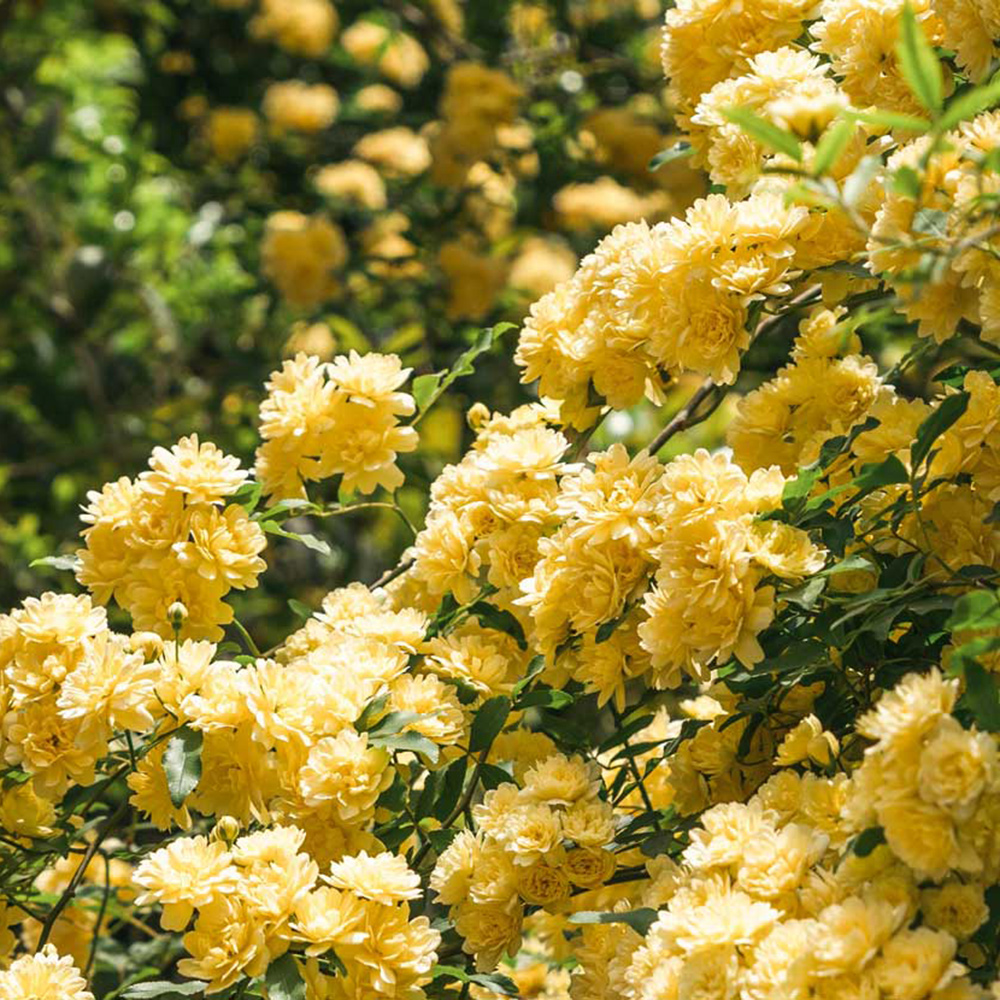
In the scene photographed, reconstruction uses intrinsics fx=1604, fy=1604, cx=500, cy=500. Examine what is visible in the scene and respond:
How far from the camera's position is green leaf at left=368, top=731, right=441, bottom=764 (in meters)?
1.32

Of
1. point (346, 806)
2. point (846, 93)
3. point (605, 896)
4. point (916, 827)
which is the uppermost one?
point (846, 93)

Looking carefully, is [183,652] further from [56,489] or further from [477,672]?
[56,489]

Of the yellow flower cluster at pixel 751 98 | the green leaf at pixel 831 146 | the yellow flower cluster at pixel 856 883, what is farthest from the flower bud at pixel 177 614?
the green leaf at pixel 831 146

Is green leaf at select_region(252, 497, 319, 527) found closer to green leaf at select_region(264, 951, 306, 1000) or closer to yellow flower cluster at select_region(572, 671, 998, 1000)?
green leaf at select_region(264, 951, 306, 1000)

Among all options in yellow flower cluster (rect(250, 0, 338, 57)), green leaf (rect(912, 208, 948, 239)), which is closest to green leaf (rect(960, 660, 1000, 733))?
green leaf (rect(912, 208, 948, 239))

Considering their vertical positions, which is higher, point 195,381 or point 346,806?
point 346,806

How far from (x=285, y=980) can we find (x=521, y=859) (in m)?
0.21

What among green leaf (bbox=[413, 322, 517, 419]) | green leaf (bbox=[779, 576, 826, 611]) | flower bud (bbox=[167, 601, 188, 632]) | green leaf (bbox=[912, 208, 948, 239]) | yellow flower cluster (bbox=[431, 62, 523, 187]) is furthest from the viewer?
yellow flower cluster (bbox=[431, 62, 523, 187])

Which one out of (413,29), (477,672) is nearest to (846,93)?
(477,672)

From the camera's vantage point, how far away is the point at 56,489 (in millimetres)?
3875

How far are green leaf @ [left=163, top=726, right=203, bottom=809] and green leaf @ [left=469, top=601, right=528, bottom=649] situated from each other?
0.29m

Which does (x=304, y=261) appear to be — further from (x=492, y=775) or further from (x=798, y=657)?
(x=798, y=657)

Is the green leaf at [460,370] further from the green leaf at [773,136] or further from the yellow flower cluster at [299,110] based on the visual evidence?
the yellow flower cluster at [299,110]

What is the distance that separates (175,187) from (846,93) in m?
3.09
